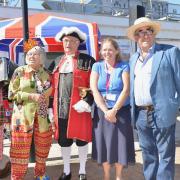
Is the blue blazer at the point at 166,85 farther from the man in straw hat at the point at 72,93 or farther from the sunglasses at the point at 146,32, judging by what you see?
the man in straw hat at the point at 72,93

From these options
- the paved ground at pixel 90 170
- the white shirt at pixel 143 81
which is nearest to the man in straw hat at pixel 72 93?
the paved ground at pixel 90 170

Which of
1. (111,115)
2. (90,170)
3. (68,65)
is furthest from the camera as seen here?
(90,170)

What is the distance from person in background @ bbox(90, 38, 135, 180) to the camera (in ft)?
13.0

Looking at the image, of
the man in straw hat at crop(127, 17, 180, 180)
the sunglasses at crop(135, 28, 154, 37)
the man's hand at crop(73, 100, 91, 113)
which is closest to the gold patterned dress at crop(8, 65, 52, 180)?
the man's hand at crop(73, 100, 91, 113)

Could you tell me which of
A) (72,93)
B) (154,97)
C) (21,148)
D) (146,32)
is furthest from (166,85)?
(21,148)

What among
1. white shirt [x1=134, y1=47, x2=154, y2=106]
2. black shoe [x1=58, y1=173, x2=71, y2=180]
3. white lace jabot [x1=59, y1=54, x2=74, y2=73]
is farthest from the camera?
black shoe [x1=58, y1=173, x2=71, y2=180]

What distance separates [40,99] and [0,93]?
48 centimetres

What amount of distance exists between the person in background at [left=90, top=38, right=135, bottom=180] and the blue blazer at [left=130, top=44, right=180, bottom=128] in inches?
19.0

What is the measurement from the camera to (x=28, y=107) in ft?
13.4

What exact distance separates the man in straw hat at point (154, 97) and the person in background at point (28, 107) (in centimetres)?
101

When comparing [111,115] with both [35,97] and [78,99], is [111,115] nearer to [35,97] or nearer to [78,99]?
[78,99]

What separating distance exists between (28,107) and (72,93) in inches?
20.4

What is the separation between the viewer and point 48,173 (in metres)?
4.82

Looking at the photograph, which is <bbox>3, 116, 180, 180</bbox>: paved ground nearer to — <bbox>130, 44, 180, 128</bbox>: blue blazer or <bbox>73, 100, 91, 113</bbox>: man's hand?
<bbox>73, 100, 91, 113</bbox>: man's hand
